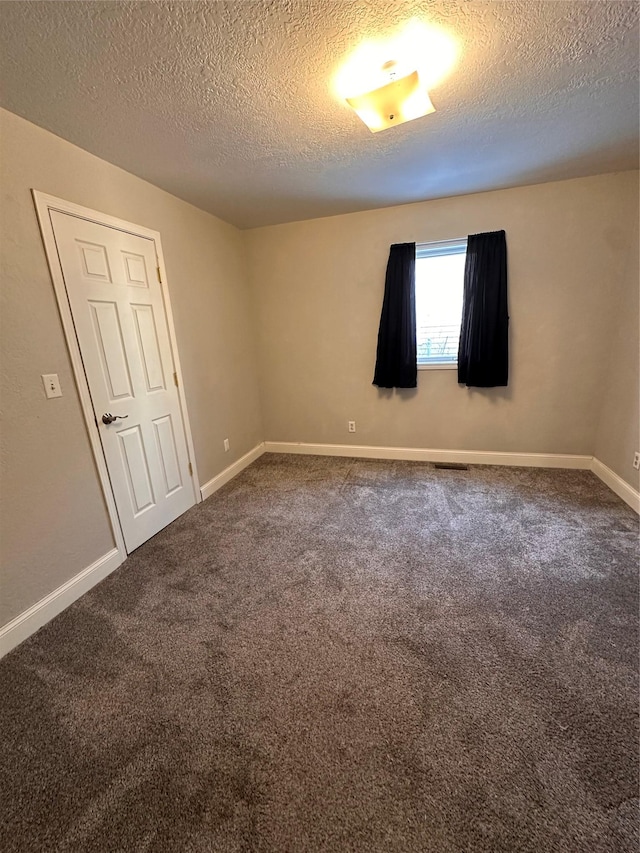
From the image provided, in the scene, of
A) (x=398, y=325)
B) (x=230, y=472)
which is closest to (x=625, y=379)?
(x=398, y=325)

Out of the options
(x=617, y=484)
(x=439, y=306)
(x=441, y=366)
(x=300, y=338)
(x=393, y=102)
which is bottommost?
(x=617, y=484)

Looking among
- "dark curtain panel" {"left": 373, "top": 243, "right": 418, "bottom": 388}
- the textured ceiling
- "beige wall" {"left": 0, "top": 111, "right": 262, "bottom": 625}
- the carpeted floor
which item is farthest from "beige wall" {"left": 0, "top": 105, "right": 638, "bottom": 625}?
the carpeted floor

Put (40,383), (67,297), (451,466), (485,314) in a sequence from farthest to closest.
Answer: (451,466) → (485,314) → (67,297) → (40,383)

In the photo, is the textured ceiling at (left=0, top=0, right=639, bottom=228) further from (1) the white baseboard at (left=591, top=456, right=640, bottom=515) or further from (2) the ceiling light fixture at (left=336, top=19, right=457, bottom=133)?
(1) the white baseboard at (left=591, top=456, right=640, bottom=515)

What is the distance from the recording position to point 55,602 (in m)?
1.84

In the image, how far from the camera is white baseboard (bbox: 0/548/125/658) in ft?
5.41

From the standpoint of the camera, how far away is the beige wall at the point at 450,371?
2.77 metres

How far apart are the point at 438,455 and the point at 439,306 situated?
153 cm

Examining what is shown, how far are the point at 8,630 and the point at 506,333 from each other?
156 inches

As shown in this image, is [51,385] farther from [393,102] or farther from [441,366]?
[441,366]

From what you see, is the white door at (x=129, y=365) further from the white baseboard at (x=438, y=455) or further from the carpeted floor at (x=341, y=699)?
→ the white baseboard at (x=438, y=455)

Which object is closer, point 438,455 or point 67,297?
point 67,297

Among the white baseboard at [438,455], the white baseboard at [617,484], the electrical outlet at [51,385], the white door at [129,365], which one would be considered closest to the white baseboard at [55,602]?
the white door at [129,365]

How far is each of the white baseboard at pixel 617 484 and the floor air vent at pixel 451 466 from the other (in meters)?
1.12
